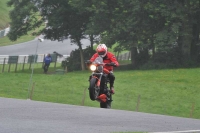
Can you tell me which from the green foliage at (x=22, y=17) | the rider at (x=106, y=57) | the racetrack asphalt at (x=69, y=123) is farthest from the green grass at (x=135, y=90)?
the racetrack asphalt at (x=69, y=123)

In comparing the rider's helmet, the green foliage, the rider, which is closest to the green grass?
the green foliage

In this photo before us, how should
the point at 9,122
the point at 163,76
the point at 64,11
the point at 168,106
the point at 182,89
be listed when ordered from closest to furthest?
the point at 9,122 → the point at 168,106 → the point at 182,89 → the point at 163,76 → the point at 64,11

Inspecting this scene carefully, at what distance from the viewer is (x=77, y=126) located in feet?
37.1

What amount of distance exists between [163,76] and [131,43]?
5451mm

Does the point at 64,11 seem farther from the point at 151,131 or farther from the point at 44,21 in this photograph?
the point at 151,131

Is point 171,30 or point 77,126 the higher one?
point 171,30

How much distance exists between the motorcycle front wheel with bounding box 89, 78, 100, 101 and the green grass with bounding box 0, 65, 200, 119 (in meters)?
12.4

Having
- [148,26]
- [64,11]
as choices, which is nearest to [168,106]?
[148,26]

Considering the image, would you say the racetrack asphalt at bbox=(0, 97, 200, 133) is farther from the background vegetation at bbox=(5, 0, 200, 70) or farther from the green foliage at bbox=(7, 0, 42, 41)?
the green foliage at bbox=(7, 0, 42, 41)

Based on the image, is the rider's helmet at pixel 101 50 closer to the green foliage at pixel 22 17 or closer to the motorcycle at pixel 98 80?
the motorcycle at pixel 98 80

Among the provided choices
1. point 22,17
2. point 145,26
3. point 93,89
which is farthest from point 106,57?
point 22,17

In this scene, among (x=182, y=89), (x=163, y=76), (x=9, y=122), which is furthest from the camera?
(x=163, y=76)

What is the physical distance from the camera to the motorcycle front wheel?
1808cm

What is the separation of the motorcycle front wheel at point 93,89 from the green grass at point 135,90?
12417mm
